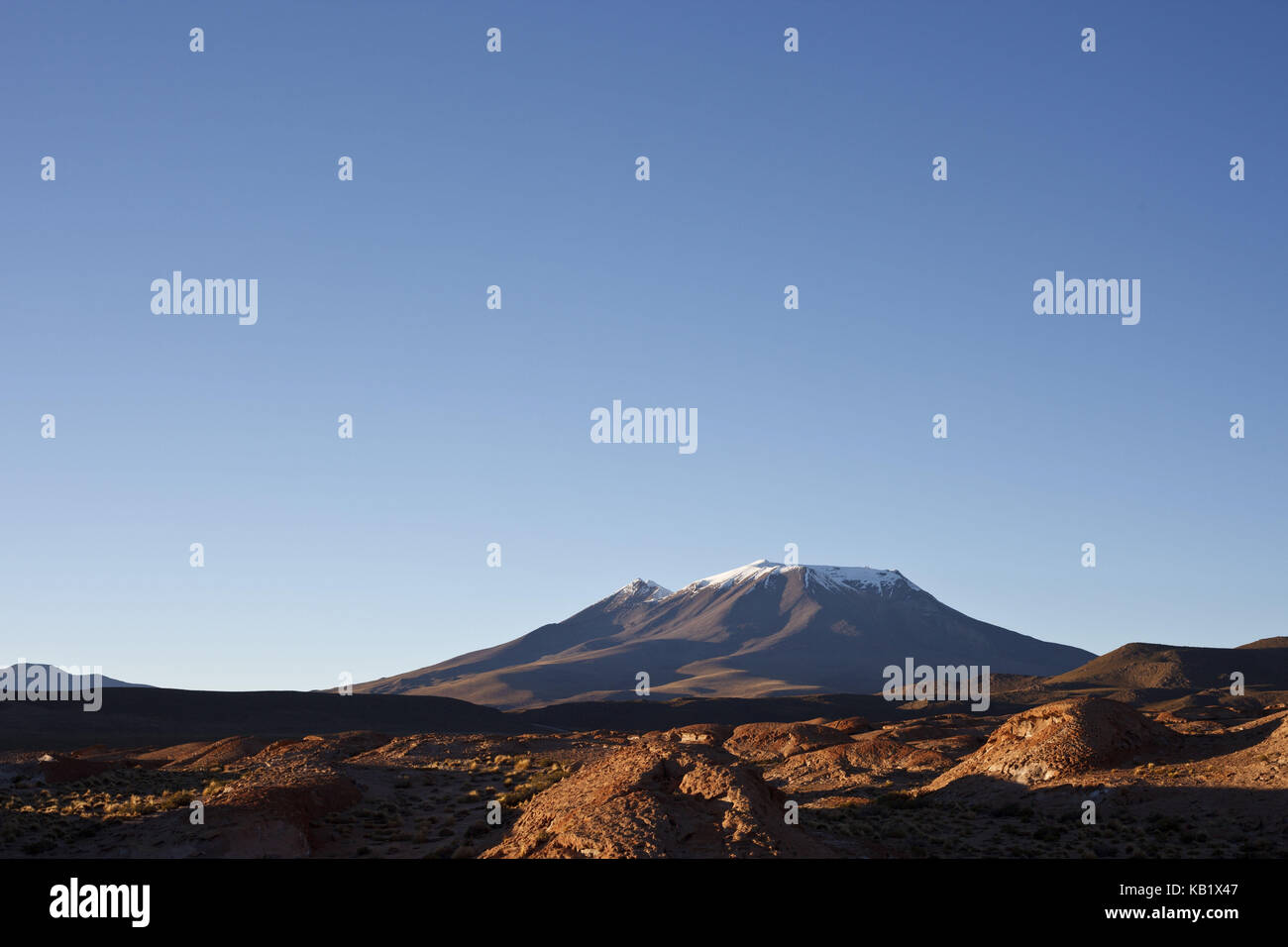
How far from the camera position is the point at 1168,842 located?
853 inches

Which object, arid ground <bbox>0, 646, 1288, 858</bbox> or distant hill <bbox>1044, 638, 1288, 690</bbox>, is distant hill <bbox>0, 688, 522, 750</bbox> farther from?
distant hill <bbox>1044, 638, 1288, 690</bbox>

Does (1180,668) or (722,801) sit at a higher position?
(722,801)

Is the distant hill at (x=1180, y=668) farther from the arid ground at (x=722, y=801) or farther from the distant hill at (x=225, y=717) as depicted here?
the arid ground at (x=722, y=801)

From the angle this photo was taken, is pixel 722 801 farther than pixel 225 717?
No

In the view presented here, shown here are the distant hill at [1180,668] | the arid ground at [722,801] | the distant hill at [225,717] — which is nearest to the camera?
the arid ground at [722,801]

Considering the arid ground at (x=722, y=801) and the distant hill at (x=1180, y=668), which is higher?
the arid ground at (x=722, y=801)

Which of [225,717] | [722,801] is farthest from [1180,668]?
[722,801]

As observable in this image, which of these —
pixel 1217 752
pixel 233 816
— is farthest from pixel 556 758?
pixel 1217 752

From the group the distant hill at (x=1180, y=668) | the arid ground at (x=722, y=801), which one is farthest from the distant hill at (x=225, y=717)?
the distant hill at (x=1180, y=668)

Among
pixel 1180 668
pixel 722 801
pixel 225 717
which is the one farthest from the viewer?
pixel 1180 668

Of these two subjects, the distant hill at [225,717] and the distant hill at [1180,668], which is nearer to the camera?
the distant hill at [225,717]

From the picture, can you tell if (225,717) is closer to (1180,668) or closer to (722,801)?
(722,801)

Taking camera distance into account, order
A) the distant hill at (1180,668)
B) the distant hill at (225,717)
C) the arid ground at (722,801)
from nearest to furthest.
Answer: the arid ground at (722,801) < the distant hill at (225,717) < the distant hill at (1180,668)
